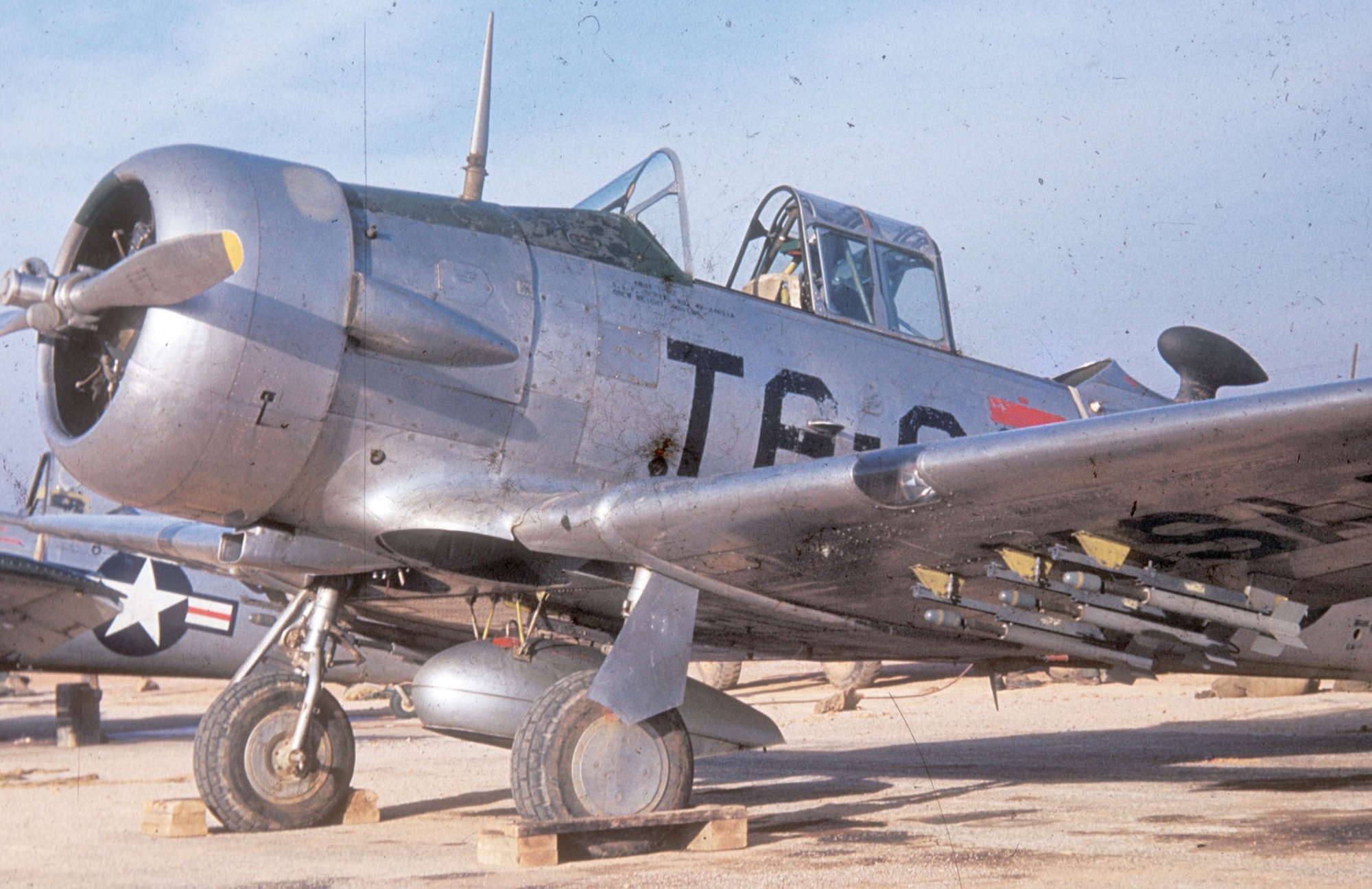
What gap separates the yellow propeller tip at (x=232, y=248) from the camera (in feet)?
15.6

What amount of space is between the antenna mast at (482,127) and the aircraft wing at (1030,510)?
199cm

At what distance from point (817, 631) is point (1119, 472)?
100 inches

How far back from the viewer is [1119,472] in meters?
4.16

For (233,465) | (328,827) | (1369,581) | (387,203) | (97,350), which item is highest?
(387,203)

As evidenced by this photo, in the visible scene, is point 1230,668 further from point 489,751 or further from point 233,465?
point 489,751

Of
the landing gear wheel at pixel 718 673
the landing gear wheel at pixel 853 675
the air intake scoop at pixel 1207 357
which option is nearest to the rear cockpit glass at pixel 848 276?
the air intake scoop at pixel 1207 357

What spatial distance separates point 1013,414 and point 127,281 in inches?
185

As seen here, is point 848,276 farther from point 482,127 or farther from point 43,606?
point 43,606

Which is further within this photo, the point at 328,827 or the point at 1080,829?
the point at 328,827

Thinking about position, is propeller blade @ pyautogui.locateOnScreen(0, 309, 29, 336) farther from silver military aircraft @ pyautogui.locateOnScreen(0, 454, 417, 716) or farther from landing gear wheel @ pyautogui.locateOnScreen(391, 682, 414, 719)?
silver military aircraft @ pyautogui.locateOnScreen(0, 454, 417, 716)

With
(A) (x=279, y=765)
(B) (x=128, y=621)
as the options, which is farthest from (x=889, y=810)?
(B) (x=128, y=621)

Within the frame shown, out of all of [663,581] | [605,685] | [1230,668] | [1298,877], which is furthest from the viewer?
[1230,668]

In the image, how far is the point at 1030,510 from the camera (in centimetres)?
448

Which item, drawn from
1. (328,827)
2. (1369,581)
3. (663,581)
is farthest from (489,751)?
(1369,581)
